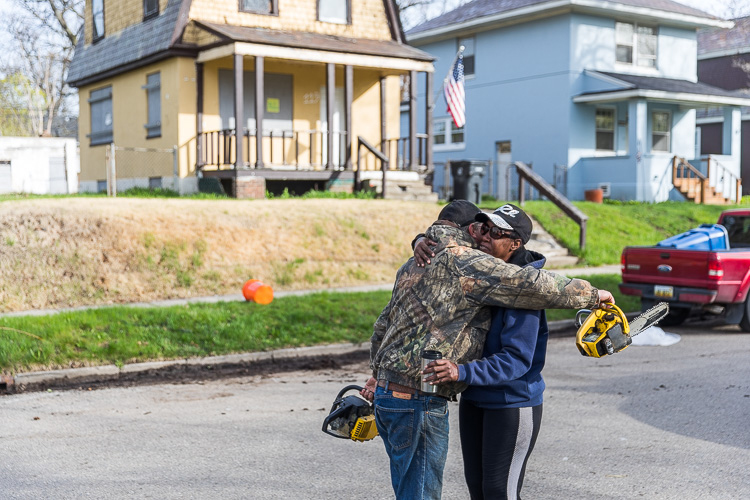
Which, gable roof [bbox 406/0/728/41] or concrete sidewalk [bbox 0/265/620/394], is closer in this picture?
concrete sidewalk [bbox 0/265/620/394]

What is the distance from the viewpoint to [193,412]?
747 centimetres

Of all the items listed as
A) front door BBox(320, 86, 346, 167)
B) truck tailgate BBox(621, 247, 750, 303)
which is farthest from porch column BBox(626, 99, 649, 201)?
truck tailgate BBox(621, 247, 750, 303)

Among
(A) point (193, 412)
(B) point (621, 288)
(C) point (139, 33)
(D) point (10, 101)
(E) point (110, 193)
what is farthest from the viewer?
(D) point (10, 101)

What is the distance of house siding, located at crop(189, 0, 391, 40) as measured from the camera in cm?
2241

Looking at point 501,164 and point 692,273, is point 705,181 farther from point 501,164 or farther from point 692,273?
point 692,273

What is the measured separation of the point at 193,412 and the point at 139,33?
19.0 meters

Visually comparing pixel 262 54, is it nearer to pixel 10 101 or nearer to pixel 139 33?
pixel 139 33

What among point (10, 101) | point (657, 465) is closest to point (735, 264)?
point (657, 465)

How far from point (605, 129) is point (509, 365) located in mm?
27928

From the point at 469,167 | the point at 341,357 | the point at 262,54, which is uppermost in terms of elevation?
the point at 262,54

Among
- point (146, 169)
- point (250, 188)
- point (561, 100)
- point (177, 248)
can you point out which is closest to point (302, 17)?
point (250, 188)

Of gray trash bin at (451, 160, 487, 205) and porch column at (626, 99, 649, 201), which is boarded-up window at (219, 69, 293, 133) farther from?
porch column at (626, 99, 649, 201)

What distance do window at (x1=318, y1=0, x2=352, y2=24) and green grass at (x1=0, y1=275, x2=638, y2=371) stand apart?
44.3ft

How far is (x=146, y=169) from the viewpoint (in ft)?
78.4
